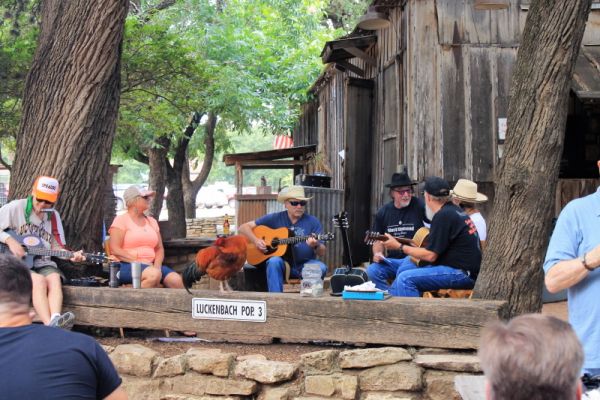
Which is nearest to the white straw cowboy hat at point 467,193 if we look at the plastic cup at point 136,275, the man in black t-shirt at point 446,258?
the man in black t-shirt at point 446,258

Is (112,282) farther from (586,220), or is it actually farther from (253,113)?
(253,113)

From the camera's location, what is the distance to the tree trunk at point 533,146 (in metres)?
5.92

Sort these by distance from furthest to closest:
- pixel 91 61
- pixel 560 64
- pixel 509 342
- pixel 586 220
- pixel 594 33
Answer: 1. pixel 594 33
2. pixel 91 61
3. pixel 560 64
4. pixel 586 220
5. pixel 509 342

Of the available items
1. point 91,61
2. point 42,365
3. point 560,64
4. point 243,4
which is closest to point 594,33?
point 560,64

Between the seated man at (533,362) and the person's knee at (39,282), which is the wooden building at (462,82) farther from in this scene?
the seated man at (533,362)

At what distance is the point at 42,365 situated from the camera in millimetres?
3254

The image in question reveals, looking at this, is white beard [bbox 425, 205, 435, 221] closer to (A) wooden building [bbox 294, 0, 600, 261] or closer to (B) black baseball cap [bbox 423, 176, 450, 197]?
(B) black baseball cap [bbox 423, 176, 450, 197]

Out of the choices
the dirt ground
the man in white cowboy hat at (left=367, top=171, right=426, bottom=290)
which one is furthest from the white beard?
the dirt ground

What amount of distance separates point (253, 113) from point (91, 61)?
14.0 meters

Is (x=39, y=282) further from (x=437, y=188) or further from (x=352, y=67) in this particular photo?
(x=352, y=67)

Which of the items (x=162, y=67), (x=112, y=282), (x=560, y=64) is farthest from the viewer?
(x=162, y=67)

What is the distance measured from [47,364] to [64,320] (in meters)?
4.02

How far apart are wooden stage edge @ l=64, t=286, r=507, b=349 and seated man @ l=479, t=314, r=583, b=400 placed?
384cm

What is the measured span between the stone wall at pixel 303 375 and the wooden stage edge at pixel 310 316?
148 mm
